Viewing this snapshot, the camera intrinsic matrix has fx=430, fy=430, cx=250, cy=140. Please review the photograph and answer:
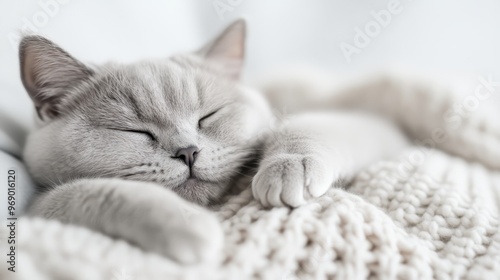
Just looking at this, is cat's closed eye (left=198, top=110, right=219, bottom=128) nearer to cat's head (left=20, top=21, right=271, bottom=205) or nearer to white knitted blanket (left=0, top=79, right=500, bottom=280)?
cat's head (left=20, top=21, right=271, bottom=205)

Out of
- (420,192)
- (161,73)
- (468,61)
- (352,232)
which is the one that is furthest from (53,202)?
(468,61)

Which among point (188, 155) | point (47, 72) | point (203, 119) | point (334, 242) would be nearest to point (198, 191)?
point (188, 155)

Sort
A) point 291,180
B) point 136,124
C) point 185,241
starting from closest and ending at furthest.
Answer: point 185,241 → point 291,180 → point 136,124

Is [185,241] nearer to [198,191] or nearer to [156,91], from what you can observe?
[198,191]

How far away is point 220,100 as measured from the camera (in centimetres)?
96

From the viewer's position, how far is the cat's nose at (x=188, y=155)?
79cm

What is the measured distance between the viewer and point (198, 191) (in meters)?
0.81

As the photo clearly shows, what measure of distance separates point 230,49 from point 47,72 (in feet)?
1.53

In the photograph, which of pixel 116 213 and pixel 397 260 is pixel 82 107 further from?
pixel 397 260

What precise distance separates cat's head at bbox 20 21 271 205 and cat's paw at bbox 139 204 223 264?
0.21 meters

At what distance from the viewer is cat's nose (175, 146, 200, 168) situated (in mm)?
792

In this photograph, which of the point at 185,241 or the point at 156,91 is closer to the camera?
the point at 185,241

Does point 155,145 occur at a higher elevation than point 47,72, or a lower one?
lower

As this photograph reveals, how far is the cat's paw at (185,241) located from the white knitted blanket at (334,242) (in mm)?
14
